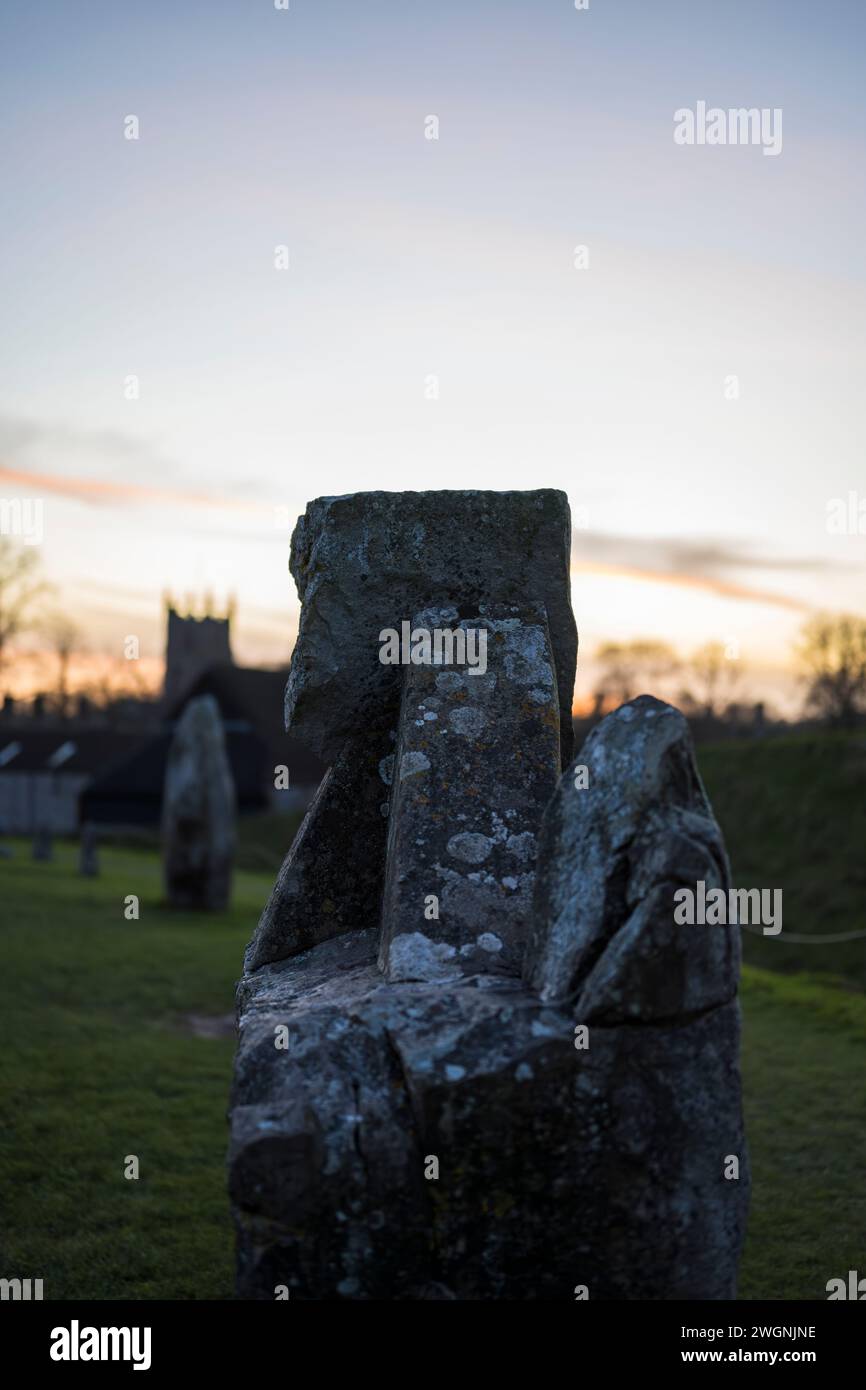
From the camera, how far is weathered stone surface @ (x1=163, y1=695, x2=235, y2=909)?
18422 millimetres

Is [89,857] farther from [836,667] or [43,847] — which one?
[836,667]

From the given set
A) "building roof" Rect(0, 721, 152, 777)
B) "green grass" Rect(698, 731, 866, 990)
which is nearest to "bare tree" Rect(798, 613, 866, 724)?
"green grass" Rect(698, 731, 866, 990)

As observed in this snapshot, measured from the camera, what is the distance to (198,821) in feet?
60.8

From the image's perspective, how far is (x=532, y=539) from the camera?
505cm

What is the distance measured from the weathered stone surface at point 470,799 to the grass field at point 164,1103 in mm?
2743

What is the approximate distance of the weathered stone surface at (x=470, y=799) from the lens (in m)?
4.30

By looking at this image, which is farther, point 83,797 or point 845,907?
point 83,797

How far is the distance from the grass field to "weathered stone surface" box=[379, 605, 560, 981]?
9.00 ft

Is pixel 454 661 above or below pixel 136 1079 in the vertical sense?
above

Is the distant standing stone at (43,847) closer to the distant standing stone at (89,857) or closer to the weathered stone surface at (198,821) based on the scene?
the distant standing stone at (89,857)
